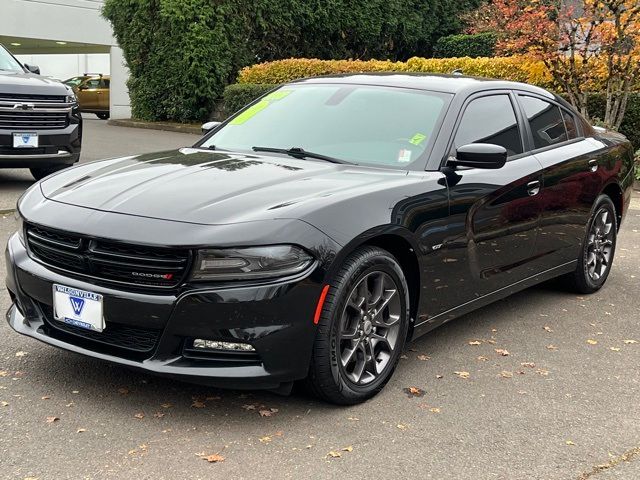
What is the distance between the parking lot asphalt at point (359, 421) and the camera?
10.2 ft

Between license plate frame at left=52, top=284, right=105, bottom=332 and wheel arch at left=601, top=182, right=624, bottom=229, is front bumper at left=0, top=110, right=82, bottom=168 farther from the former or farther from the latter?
wheel arch at left=601, top=182, right=624, bottom=229

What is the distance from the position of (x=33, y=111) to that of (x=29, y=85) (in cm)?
32

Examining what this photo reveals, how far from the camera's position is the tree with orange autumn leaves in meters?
11.9

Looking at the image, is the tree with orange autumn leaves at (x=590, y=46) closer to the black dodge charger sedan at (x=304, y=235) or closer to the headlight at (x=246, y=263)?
the black dodge charger sedan at (x=304, y=235)

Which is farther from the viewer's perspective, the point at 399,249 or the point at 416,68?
the point at 416,68

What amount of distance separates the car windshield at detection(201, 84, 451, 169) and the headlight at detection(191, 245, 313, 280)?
1177 millimetres

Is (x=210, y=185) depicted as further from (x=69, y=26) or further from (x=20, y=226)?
(x=69, y=26)

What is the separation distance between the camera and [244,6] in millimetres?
20109

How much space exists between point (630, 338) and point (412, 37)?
20.8 metres

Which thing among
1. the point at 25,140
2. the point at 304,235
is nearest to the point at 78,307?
the point at 304,235

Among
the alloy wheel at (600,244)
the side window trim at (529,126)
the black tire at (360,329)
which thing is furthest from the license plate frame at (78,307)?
the alloy wheel at (600,244)

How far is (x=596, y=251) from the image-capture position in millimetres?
6004

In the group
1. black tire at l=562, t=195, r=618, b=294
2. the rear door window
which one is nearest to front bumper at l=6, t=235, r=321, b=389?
the rear door window

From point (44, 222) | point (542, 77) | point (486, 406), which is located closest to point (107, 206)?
point (44, 222)
